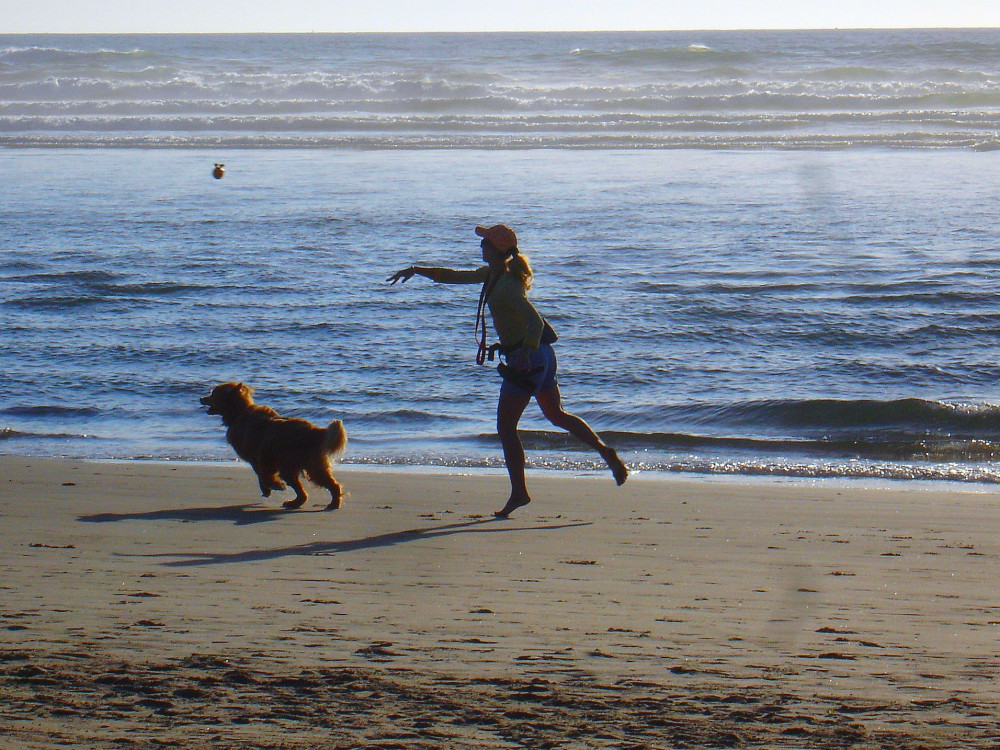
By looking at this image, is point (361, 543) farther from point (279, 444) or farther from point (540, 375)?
point (540, 375)

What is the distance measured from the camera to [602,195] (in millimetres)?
19750

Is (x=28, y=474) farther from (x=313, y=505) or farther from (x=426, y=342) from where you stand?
(x=426, y=342)

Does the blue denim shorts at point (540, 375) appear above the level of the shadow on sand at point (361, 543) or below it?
above

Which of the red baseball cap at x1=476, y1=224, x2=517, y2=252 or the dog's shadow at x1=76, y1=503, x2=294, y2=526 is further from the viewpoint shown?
the dog's shadow at x1=76, y1=503, x2=294, y2=526

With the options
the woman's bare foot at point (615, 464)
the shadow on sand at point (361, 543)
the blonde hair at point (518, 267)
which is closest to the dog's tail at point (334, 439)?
the shadow on sand at point (361, 543)

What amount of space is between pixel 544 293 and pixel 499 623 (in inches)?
358

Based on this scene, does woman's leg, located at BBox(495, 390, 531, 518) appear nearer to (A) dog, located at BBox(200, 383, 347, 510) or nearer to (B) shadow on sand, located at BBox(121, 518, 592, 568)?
(B) shadow on sand, located at BBox(121, 518, 592, 568)

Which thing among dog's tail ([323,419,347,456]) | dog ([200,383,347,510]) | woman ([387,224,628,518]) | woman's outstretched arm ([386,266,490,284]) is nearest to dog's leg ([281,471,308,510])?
dog ([200,383,347,510])

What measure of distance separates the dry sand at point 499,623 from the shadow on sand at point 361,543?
24mm

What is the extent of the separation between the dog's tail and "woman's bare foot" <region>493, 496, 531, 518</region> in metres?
0.94

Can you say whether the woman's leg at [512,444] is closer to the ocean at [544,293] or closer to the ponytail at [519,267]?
the ponytail at [519,267]

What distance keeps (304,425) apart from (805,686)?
12.2ft

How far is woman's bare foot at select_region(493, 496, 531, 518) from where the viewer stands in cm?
599

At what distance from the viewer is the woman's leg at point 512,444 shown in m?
5.94
